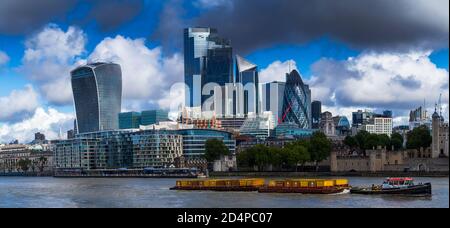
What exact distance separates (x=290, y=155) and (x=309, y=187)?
42909 mm

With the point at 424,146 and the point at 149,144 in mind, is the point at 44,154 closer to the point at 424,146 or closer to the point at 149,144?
the point at 149,144

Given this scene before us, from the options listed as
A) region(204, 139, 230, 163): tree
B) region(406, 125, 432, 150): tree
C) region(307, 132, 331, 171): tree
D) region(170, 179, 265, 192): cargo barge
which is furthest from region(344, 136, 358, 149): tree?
region(170, 179, 265, 192): cargo barge

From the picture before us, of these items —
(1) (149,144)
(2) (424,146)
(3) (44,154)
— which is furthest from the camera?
(3) (44,154)

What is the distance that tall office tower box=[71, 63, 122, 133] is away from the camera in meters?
187

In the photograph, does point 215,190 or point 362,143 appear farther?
point 362,143

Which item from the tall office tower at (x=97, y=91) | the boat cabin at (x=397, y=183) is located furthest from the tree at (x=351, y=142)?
the tall office tower at (x=97, y=91)

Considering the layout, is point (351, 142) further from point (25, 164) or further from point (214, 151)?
point (25, 164)

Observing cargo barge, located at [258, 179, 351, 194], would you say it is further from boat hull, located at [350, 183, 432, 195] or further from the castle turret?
the castle turret

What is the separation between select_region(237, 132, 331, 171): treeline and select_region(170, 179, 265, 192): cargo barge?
34.4 m

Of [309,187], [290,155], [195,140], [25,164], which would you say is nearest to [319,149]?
[290,155]

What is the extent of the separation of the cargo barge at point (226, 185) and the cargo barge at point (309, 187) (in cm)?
224
